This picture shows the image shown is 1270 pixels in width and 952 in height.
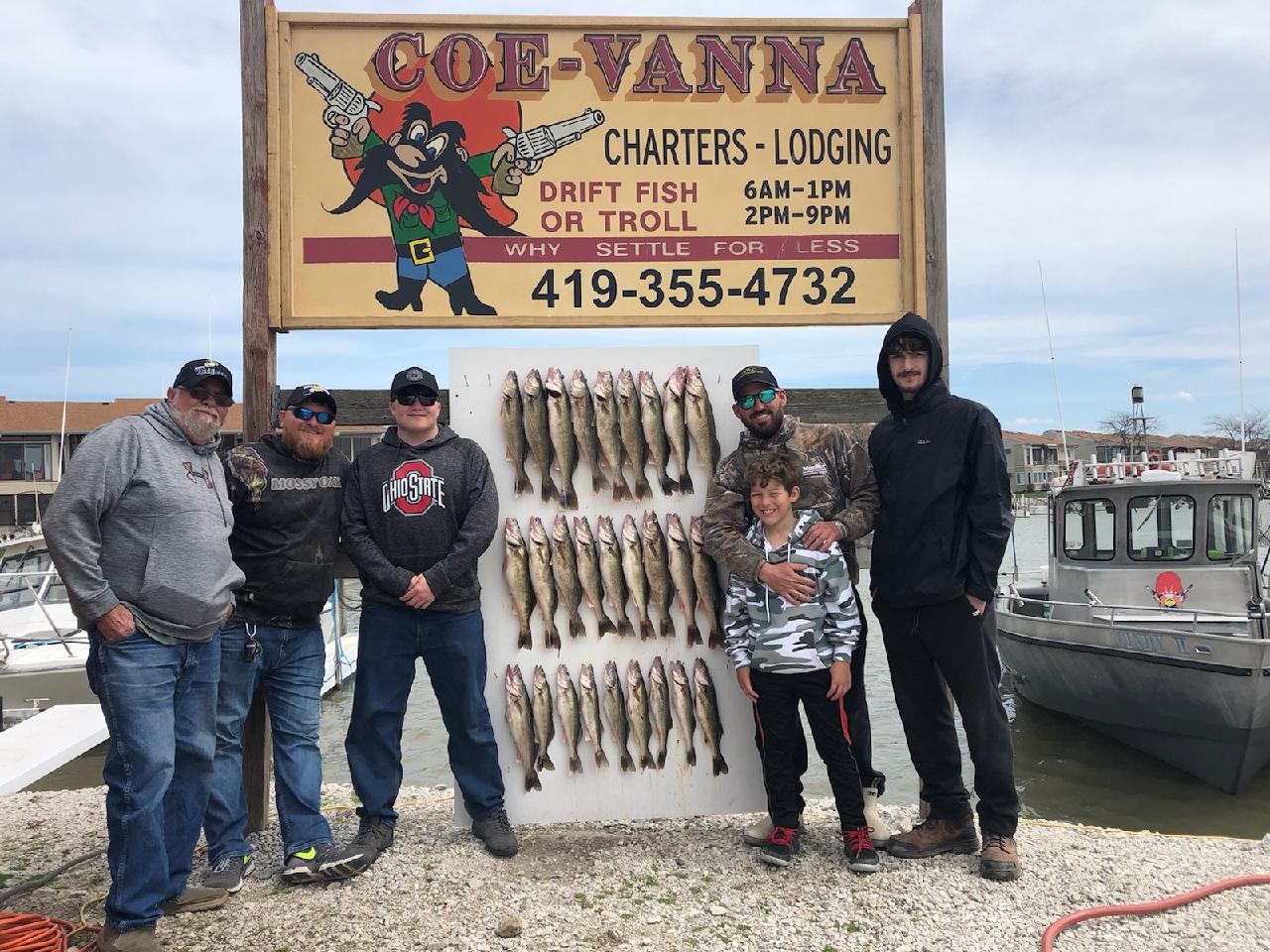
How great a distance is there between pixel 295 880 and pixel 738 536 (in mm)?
2411

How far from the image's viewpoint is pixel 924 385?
13.5ft

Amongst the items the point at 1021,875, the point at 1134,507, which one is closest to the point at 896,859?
the point at 1021,875

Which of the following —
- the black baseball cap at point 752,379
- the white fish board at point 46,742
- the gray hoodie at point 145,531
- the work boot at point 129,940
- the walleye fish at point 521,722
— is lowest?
the white fish board at point 46,742

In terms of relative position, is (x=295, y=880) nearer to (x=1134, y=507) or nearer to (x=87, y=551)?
(x=87, y=551)

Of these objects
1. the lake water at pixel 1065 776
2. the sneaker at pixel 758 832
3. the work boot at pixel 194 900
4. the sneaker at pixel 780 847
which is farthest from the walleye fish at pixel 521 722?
the lake water at pixel 1065 776

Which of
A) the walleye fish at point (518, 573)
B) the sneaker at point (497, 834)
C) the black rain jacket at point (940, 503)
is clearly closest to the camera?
the black rain jacket at point (940, 503)

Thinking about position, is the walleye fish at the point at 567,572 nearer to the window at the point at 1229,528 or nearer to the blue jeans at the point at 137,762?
the blue jeans at the point at 137,762

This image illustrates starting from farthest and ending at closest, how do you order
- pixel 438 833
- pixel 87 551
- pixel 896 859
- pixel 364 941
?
pixel 438 833
pixel 896 859
pixel 364 941
pixel 87 551

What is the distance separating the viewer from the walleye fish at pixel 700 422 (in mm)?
4504

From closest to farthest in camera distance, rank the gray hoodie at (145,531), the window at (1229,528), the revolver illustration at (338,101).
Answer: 1. the gray hoodie at (145,531)
2. the revolver illustration at (338,101)
3. the window at (1229,528)

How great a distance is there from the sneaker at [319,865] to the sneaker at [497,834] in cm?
58

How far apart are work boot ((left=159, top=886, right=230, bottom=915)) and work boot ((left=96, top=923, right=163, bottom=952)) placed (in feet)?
1.26

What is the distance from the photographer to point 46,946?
10.9ft

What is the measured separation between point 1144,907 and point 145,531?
4.12m
